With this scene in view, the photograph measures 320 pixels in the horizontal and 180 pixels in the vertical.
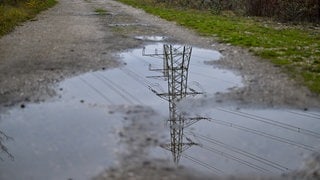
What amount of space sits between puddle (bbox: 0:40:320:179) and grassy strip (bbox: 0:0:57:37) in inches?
390

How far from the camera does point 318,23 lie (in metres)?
21.3

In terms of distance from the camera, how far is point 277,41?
49.0ft

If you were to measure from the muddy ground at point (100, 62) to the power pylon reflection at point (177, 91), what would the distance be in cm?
57

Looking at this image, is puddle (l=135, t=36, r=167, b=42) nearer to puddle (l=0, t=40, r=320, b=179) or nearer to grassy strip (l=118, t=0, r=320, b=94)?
grassy strip (l=118, t=0, r=320, b=94)

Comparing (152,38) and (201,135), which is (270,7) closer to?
(152,38)

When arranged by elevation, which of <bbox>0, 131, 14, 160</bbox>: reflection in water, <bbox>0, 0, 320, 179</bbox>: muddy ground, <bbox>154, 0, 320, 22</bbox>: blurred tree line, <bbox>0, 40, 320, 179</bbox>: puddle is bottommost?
<bbox>0, 131, 14, 160</bbox>: reflection in water

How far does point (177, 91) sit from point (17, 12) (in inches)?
622

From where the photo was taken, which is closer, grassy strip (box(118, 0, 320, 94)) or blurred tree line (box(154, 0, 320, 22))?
grassy strip (box(118, 0, 320, 94))

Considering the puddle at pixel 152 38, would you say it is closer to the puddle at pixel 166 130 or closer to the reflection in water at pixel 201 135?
the reflection in water at pixel 201 135

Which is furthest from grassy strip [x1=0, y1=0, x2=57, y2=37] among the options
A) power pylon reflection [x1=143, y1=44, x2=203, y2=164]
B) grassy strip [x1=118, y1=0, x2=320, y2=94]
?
power pylon reflection [x1=143, y1=44, x2=203, y2=164]

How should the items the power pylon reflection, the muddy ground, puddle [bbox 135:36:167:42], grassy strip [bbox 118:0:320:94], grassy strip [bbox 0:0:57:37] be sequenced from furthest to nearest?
grassy strip [bbox 0:0:57:37] < puddle [bbox 135:36:167:42] < grassy strip [bbox 118:0:320:94] < the muddy ground < the power pylon reflection

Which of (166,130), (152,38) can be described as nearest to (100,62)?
(152,38)

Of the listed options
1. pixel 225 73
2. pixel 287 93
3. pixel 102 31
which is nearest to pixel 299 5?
pixel 102 31

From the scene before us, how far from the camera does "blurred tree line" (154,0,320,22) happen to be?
70.8 feet
